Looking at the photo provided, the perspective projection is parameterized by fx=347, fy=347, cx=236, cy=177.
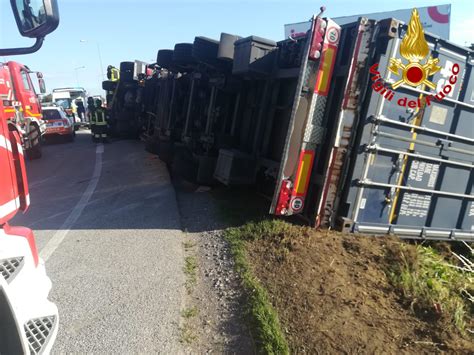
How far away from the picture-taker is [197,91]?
23.2ft

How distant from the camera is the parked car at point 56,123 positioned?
14.1 meters

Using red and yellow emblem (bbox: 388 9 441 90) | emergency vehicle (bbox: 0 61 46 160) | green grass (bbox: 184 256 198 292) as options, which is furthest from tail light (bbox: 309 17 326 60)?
emergency vehicle (bbox: 0 61 46 160)

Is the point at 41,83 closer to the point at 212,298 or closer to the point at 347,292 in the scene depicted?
the point at 212,298

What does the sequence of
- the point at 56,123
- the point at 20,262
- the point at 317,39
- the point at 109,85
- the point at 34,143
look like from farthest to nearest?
the point at 109,85 → the point at 56,123 → the point at 34,143 → the point at 317,39 → the point at 20,262

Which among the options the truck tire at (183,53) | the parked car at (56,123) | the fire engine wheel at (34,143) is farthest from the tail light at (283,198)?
the parked car at (56,123)

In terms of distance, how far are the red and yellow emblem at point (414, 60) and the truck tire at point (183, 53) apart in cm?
391

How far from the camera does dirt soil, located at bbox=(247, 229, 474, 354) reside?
8.95 ft

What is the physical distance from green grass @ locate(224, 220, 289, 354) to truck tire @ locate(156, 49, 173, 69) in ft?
15.9

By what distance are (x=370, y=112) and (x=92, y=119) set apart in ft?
42.3

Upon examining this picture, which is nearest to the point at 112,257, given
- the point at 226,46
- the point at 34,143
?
the point at 226,46

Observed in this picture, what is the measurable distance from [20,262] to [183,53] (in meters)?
5.67

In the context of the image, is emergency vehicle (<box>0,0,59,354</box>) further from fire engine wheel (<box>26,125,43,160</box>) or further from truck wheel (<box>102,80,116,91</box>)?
truck wheel (<box>102,80,116,91</box>)

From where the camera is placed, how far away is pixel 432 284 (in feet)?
12.4

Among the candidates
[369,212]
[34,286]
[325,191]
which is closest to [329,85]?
[325,191]
